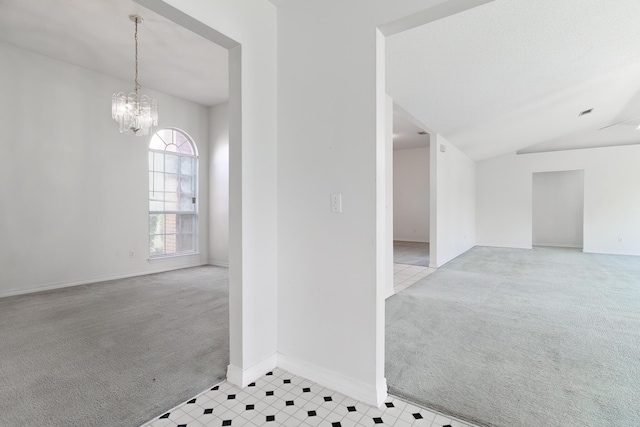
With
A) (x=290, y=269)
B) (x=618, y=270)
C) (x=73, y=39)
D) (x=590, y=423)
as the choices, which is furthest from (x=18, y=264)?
(x=618, y=270)

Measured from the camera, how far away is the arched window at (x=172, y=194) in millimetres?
5410

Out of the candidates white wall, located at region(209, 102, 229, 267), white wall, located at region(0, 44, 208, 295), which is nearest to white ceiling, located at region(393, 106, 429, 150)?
white wall, located at region(209, 102, 229, 267)

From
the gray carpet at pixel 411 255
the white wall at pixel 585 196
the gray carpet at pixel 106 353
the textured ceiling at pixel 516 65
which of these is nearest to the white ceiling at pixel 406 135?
the textured ceiling at pixel 516 65

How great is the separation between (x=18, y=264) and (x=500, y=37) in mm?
5906

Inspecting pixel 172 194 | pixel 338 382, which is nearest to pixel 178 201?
pixel 172 194

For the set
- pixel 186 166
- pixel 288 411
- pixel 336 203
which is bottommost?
pixel 288 411

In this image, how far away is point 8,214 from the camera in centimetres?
386

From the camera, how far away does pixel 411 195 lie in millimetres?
10273

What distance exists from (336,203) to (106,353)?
2.10 m

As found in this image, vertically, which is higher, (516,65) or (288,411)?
(516,65)

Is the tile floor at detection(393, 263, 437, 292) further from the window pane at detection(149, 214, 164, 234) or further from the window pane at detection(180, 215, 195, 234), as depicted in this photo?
the window pane at detection(149, 214, 164, 234)

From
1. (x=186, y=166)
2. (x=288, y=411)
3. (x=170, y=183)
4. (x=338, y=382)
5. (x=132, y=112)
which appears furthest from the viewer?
(x=186, y=166)

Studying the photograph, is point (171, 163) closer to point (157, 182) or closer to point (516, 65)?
point (157, 182)

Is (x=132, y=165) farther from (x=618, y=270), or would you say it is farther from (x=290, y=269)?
(x=618, y=270)
